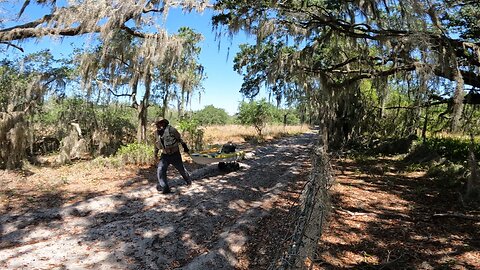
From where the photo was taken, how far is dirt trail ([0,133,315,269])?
4.16 m

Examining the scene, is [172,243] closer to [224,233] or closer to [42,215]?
[224,233]

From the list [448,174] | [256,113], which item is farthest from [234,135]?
[448,174]

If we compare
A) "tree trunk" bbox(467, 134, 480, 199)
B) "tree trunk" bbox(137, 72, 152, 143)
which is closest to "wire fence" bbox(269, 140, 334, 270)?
"tree trunk" bbox(467, 134, 480, 199)

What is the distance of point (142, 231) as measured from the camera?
16.7ft

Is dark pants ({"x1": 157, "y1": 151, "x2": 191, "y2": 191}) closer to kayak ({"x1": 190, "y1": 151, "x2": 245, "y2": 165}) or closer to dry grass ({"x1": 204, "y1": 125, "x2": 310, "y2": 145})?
kayak ({"x1": 190, "y1": 151, "x2": 245, "y2": 165})

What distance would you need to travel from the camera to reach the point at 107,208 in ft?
20.3

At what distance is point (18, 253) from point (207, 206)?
3.12 m

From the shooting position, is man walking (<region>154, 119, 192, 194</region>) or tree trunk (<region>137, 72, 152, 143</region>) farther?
tree trunk (<region>137, 72, 152, 143</region>)

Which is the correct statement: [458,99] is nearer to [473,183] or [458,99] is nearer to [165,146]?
[473,183]

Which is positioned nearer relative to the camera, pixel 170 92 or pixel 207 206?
pixel 207 206

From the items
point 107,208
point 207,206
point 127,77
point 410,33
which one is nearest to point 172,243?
point 207,206

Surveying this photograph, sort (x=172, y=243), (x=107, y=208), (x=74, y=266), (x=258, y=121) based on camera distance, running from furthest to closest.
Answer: (x=258, y=121)
(x=107, y=208)
(x=172, y=243)
(x=74, y=266)

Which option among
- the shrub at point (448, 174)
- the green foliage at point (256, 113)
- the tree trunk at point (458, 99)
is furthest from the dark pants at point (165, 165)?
the green foliage at point (256, 113)

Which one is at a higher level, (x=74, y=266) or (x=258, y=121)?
(x=258, y=121)
